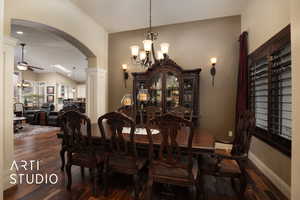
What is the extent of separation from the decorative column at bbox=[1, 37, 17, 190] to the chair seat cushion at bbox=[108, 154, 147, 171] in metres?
1.41

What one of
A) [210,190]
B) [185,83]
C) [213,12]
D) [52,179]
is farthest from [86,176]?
[213,12]

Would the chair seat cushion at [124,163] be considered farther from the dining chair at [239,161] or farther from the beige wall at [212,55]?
the beige wall at [212,55]

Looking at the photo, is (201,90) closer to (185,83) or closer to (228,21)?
(185,83)

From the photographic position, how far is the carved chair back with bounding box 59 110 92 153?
1771mm

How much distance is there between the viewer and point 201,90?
3.68 meters

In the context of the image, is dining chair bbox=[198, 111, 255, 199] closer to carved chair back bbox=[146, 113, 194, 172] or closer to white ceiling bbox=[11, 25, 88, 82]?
carved chair back bbox=[146, 113, 194, 172]

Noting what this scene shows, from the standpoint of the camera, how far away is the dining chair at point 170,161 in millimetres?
1391

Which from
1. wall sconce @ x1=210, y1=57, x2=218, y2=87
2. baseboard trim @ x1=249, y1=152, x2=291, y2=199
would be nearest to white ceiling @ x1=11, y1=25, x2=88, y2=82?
wall sconce @ x1=210, y1=57, x2=218, y2=87

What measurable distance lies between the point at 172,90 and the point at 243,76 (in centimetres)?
→ 150

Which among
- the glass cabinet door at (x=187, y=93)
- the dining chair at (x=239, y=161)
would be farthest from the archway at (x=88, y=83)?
the dining chair at (x=239, y=161)

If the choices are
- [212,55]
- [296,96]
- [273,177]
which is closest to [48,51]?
[212,55]

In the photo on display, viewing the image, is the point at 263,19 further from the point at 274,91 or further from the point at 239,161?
the point at 239,161

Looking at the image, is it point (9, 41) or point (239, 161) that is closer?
point (239, 161)

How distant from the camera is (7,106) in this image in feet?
6.38
